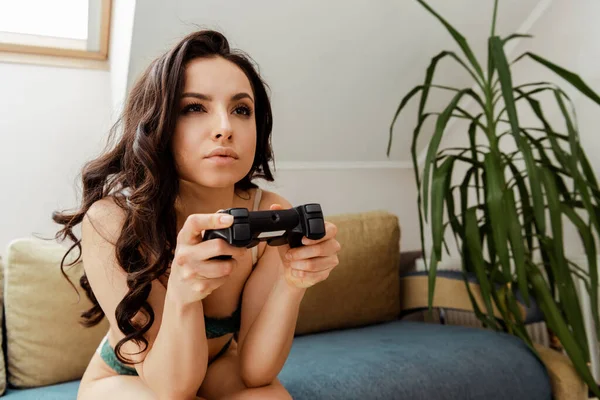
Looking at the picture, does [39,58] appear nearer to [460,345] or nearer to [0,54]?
[0,54]

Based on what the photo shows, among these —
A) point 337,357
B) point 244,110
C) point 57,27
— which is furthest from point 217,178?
point 57,27

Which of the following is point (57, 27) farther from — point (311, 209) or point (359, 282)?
point (311, 209)

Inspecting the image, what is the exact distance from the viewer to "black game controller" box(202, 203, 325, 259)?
61cm

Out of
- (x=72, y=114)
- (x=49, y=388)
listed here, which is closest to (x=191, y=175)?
(x=49, y=388)

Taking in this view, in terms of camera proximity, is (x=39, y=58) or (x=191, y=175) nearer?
(x=191, y=175)

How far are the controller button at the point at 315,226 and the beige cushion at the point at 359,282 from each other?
3.47 feet

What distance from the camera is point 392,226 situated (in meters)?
1.90

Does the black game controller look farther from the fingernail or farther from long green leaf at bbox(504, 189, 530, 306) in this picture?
long green leaf at bbox(504, 189, 530, 306)

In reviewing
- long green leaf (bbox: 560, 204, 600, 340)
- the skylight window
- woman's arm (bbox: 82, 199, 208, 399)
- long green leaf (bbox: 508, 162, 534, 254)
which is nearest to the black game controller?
woman's arm (bbox: 82, 199, 208, 399)

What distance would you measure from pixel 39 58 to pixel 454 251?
6.48 feet

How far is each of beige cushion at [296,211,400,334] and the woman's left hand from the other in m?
0.93

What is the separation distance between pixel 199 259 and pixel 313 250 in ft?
0.59

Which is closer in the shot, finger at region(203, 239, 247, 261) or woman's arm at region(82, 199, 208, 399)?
finger at region(203, 239, 247, 261)

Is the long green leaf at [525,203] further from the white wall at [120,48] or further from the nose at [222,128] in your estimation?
the white wall at [120,48]
